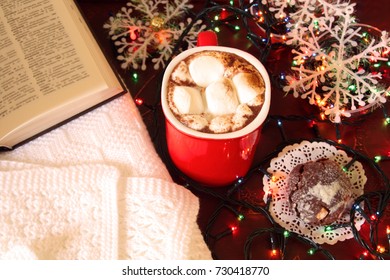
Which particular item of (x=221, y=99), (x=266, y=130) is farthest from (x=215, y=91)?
(x=266, y=130)

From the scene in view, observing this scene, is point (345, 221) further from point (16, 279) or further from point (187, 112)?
point (16, 279)

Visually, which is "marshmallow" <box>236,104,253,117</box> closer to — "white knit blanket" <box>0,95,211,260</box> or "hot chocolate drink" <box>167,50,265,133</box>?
"hot chocolate drink" <box>167,50,265,133</box>

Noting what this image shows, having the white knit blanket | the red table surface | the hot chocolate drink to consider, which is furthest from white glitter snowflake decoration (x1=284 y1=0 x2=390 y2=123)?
the white knit blanket

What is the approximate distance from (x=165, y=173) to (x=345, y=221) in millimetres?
281

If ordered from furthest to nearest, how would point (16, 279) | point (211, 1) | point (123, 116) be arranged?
point (211, 1) < point (123, 116) < point (16, 279)

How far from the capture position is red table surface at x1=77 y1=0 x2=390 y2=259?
715 mm

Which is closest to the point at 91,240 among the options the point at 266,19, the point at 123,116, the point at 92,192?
the point at 92,192

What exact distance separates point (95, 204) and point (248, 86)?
0.27m

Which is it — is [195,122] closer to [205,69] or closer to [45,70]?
[205,69]

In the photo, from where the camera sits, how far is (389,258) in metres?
0.69

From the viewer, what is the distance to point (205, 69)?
664 millimetres

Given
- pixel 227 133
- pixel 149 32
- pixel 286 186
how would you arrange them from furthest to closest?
pixel 149 32 → pixel 286 186 → pixel 227 133

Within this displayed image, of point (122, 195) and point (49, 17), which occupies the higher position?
point (49, 17)

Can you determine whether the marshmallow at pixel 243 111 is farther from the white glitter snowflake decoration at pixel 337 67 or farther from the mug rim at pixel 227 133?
the white glitter snowflake decoration at pixel 337 67
